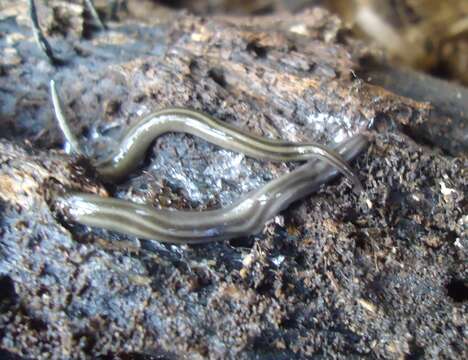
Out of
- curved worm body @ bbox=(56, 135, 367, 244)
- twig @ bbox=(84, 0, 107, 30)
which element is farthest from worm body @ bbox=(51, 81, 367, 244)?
twig @ bbox=(84, 0, 107, 30)

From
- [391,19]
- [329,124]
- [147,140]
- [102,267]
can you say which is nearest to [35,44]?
[147,140]

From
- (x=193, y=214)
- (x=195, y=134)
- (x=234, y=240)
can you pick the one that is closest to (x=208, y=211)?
(x=193, y=214)

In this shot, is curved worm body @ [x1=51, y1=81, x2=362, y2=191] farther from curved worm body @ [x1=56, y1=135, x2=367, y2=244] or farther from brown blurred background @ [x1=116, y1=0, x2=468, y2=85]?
brown blurred background @ [x1=116, y1=0, x2=468, y2=85]

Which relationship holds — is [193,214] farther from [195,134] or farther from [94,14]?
[94,14]

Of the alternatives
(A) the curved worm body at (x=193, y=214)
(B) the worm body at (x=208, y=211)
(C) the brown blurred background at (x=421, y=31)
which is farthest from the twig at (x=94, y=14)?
(C) the brown blurred background at (x=421, y=31)

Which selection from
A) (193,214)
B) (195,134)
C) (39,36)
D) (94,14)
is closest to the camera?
(193,214)

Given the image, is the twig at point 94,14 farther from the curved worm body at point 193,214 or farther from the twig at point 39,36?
the curved worm body at point 193,214

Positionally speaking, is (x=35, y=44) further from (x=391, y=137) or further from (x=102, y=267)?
(x=391, y=137)
